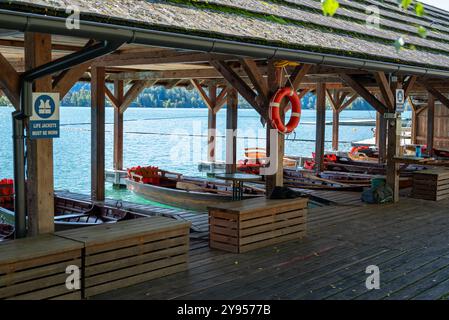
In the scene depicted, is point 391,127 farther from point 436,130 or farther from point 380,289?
point 436,130

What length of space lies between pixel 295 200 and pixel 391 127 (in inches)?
141

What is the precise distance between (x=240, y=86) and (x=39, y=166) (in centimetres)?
330

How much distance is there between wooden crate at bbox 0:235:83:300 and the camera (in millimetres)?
4145

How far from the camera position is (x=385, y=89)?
31.3 feet

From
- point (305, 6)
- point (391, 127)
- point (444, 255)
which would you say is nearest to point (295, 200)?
point (444, 255)

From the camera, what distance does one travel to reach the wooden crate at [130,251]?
15.6 feet

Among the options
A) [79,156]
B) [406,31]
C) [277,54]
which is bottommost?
[79,156]

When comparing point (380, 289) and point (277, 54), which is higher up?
point (277, 54)

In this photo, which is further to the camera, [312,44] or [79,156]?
[79,156]

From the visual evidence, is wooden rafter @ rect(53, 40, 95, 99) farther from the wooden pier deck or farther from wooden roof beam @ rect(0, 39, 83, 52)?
wooden roof beam @ rect(0, 39, 83, 52)

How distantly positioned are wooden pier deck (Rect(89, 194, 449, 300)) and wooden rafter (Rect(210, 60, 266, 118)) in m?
1.72

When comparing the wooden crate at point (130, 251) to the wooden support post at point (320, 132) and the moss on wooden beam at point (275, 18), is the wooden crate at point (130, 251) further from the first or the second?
the wooden support post at point (320, 132)

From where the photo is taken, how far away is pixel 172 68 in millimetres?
12266

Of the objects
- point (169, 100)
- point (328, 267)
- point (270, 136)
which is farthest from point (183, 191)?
point (169, 100)
